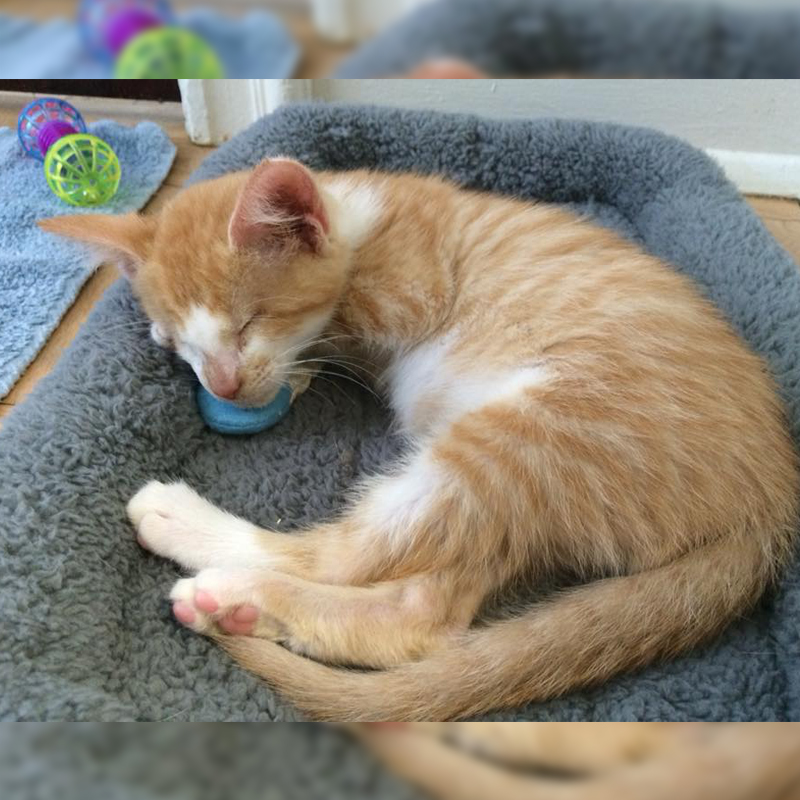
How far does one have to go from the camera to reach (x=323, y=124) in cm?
181

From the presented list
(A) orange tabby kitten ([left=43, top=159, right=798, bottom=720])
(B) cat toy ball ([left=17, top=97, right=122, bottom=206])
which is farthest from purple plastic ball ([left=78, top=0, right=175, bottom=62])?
(B) cat toy ball ([left=17, top=97, right=122, bottom=206])

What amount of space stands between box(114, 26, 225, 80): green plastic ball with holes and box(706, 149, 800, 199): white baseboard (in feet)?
6.72

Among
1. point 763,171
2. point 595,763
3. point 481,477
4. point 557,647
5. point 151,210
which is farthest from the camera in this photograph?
point 763,171

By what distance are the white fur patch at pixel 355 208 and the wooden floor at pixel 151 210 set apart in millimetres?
327

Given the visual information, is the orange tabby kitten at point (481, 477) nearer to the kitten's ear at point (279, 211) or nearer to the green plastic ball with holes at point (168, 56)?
the kitten's ear at point (279, 211)

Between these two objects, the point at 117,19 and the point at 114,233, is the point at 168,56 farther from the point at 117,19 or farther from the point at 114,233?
the point at 114,233

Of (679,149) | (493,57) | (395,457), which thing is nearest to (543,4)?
(493,57)

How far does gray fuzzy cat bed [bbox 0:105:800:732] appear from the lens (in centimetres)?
106

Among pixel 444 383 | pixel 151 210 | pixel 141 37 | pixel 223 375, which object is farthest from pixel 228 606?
pixel 151 210

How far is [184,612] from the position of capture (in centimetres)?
113

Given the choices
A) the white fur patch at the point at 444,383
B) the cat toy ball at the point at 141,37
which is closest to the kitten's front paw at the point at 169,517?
the white fur patch at the point at 444,383

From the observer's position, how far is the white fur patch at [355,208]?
1478 mm

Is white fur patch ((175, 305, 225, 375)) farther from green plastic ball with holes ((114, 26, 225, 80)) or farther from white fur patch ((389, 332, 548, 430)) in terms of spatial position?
green plastic ball with holes ((114, 26, 225, 80))

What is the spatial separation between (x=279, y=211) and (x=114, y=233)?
12.8 inches
